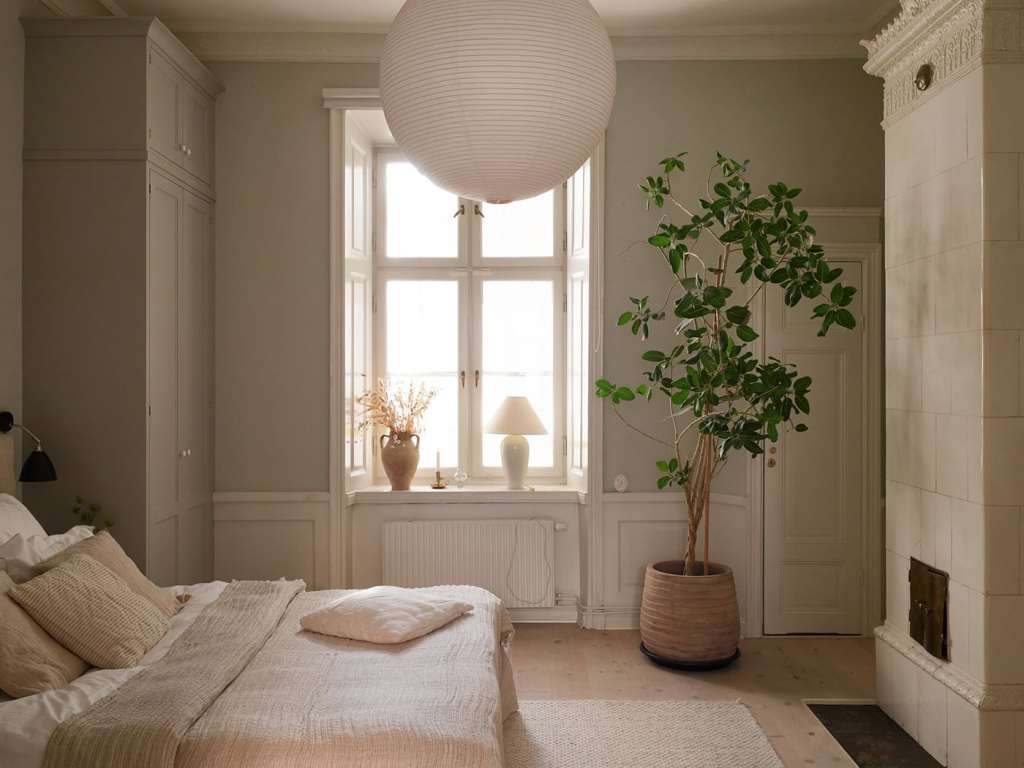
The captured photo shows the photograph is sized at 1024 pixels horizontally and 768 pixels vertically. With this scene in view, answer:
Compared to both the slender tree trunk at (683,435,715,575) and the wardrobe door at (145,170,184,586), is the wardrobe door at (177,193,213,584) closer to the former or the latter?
the wardrobe door at (145,170,184,586)

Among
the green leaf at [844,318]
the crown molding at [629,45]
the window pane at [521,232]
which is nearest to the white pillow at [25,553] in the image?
the crown molding at [629,45]

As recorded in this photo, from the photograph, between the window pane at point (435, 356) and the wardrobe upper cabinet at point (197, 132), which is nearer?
the wardrobe upper cabinet at point (197, 132)

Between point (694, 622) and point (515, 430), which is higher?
point (515, 430)

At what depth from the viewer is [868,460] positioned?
171 inches

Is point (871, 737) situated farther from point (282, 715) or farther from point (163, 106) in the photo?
point (163, 106)

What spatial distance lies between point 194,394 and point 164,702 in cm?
233

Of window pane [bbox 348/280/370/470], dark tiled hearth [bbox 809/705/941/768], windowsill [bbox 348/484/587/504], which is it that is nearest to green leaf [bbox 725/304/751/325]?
windowsill [bbox 348/484/587/504]

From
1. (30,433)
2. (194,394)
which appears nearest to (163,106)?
(194,394)

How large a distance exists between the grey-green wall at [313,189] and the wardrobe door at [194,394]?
0.33 feet

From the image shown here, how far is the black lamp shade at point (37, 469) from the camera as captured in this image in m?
3.24

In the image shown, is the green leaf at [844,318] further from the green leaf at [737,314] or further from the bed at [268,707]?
the bed at [268,707]

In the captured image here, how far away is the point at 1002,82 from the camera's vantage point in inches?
104

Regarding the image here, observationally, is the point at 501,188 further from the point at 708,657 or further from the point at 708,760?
the point at 708,657

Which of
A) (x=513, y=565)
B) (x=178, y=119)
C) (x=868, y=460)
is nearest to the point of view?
(x=178, y=119)
